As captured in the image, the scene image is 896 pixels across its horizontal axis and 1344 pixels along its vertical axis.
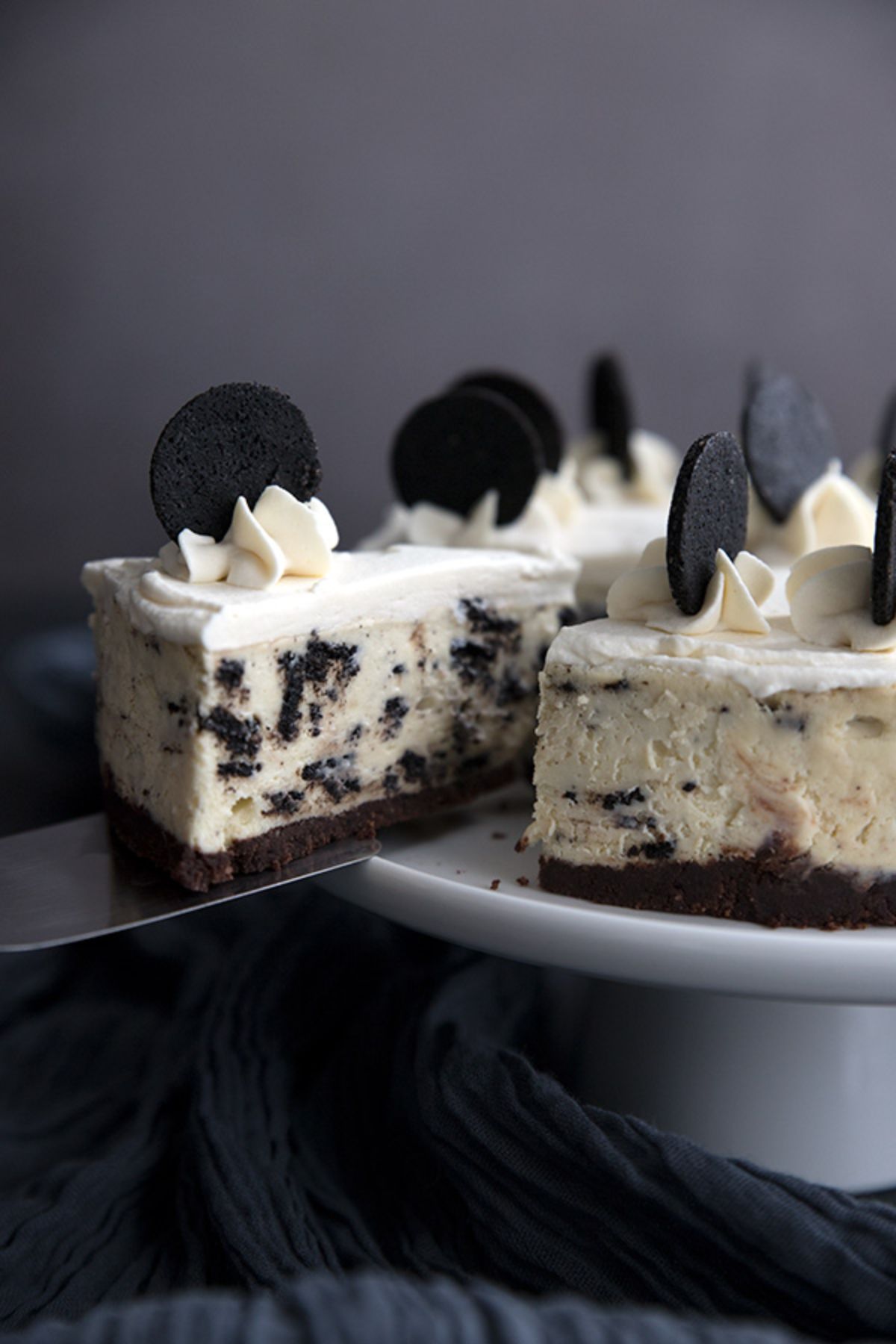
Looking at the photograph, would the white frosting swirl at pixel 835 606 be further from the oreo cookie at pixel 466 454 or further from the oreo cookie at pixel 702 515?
the oreo cookie at pixel 466 454

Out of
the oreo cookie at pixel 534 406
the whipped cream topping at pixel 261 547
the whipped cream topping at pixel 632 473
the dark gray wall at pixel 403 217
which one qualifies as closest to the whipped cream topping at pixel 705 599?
the whipped cream topping at pixel 261 547

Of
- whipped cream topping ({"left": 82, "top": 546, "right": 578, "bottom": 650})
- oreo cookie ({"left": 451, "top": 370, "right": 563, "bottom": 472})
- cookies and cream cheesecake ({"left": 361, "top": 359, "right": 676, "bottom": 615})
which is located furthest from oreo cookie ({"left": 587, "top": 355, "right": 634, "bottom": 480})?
whipped cream topping ({"left": 82, "top": 546, "right": 578, "bottom": 650})

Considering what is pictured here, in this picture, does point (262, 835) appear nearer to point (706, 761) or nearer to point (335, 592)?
point (335, 592)

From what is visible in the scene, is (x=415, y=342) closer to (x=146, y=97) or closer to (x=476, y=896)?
(x=146, y=97)

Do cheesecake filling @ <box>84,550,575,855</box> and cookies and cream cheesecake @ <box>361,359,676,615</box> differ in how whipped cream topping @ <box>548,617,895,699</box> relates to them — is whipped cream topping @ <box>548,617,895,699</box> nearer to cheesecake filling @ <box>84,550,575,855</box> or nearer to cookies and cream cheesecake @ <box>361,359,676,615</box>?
cheesecake filling @ <box>84,550,575,855</box>

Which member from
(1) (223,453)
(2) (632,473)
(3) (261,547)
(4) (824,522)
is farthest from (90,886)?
(2) (632,473)

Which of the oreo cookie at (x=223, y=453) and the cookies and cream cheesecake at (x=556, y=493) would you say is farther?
the cookies and cream cheesecake at (x=556, y=493)
